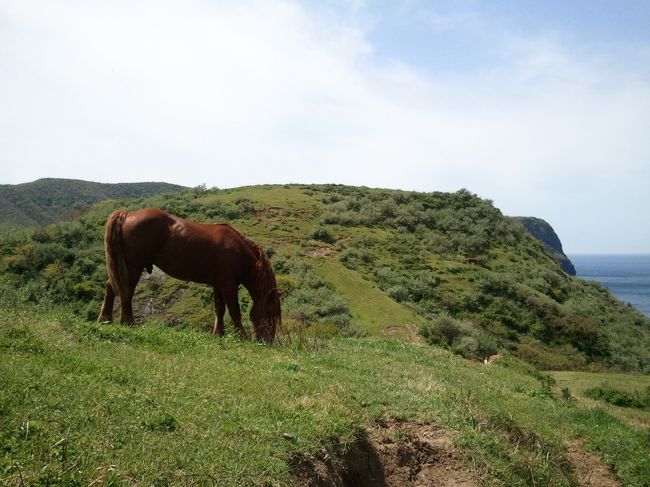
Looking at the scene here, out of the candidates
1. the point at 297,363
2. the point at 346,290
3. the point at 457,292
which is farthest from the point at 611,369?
the point at 297,363

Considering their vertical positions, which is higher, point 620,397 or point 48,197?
point 48,197

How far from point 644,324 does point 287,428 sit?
159 feet

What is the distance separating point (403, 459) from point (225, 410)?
9.11 feet

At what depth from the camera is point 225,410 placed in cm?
644

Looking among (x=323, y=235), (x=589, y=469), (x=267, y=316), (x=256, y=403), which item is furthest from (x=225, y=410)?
(x=323, y=235)

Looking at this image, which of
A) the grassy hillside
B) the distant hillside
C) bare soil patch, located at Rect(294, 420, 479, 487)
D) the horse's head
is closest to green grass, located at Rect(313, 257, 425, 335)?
the grassy hillside

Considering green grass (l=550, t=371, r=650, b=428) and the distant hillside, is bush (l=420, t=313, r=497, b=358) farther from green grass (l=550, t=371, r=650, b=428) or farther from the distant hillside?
the distant hillside

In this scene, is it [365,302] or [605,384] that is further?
[365,302]

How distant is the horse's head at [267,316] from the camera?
11305 millimetres

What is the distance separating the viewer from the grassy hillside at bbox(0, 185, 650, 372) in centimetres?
2873

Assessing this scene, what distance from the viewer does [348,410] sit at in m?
7.52

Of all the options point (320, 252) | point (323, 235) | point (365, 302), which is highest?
point (323, 235)

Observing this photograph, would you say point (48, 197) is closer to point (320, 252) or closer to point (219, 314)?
point (320, 252)

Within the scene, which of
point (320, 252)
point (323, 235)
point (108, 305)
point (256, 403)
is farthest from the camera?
point (323, 235)
